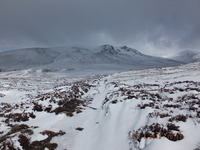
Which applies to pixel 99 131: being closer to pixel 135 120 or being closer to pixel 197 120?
pixel 135 120

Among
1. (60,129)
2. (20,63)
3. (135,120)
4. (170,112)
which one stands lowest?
(60,129)

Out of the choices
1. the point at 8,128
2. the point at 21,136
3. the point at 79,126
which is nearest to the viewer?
the point at 21,136

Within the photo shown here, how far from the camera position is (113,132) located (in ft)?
22.1

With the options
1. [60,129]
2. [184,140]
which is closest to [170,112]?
[184,140]

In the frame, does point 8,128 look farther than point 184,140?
Yes

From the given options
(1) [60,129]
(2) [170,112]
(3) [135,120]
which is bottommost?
(1) [60,129]

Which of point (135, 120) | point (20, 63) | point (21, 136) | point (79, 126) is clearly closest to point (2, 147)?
point (21, 136)

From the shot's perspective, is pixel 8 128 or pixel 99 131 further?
pixel 8 128

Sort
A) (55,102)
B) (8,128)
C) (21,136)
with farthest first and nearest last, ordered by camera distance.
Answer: (55,102) < (8,128) < (21,136)

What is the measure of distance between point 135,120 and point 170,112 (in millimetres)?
1871

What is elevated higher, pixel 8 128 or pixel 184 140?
pixel 184 140

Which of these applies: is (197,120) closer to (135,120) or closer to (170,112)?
(170,112)

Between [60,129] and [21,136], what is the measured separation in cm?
226

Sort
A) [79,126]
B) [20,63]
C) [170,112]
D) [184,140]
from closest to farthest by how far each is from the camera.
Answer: [184,140] → [170,112] → [79,126] → [20,63]
